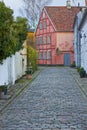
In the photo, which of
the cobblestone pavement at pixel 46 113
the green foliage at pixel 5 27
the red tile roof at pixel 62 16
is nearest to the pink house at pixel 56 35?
the red tile roof at pixel 62 16

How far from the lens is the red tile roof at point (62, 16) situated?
62219mm

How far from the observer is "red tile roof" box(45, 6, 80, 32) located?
2450 inches

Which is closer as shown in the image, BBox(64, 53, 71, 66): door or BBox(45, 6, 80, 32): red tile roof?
BBox(64, 53, 71, 66): door

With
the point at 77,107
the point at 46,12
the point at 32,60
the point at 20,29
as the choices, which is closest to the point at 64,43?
the point at 46,12

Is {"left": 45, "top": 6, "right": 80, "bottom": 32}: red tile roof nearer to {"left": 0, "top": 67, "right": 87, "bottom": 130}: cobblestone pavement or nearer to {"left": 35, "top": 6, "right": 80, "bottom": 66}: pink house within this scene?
{"left": 35, "top": 6, "right": 80, "bottom": 66}: pink house

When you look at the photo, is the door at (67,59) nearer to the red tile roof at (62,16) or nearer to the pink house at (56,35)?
the pink house at (56,35)

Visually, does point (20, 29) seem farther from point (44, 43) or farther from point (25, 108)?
point (44, 43)

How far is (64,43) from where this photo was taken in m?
61.7

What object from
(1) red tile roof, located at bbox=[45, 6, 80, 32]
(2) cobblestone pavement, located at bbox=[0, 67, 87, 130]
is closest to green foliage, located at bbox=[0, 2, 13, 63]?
(2) cobblestone pavement, located at bbox=[0, 67, 87, 130]

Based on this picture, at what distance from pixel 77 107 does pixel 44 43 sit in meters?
51.7

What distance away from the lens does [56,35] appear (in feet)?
203

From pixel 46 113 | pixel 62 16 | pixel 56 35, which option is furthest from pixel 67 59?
pixel 46 113

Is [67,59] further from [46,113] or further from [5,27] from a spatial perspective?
[46,113]

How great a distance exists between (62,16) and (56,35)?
4.16 metres
